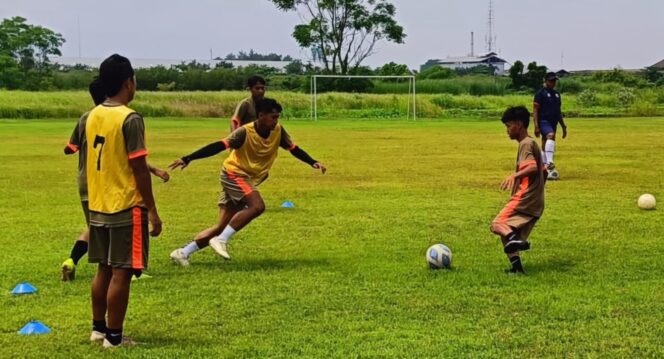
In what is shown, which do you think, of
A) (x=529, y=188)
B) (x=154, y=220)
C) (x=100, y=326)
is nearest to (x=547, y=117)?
(x=529, y=188)

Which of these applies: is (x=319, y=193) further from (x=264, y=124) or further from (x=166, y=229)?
(x=264, y=124)

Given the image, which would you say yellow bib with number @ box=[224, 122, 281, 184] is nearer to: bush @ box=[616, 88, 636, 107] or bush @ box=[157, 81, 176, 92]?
bush @ box=[616, 88, 636, 107]

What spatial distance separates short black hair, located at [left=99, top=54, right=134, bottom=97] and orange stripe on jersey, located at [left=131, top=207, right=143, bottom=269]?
33.2 inches

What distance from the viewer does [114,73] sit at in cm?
561

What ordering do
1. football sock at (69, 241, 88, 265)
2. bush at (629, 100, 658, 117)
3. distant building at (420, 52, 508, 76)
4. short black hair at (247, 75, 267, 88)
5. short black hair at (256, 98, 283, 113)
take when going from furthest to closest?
distant building at (420, 52, 508, 76) → bush at (629, 100, 658, 117) → short black hair at (247, 75, 267, 88) → short black hair at (256, 98, 283, 113) → football sock at (69, 241, 88, 265)

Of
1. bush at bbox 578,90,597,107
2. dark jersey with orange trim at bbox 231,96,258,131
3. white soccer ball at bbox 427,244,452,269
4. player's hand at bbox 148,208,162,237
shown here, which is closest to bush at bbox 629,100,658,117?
bush at bbox 578,90,597,107

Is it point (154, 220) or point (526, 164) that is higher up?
point (526, 164)

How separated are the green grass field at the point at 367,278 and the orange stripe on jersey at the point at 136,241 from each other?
2.11 feet

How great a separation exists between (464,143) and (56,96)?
34.7m

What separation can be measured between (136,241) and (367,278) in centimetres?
292

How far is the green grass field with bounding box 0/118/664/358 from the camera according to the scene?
5.99 m

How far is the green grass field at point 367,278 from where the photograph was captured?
599cm

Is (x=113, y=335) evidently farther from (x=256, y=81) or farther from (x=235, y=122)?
(x=235, y=122)

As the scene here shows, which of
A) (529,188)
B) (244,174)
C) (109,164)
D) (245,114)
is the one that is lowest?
(529,188)
